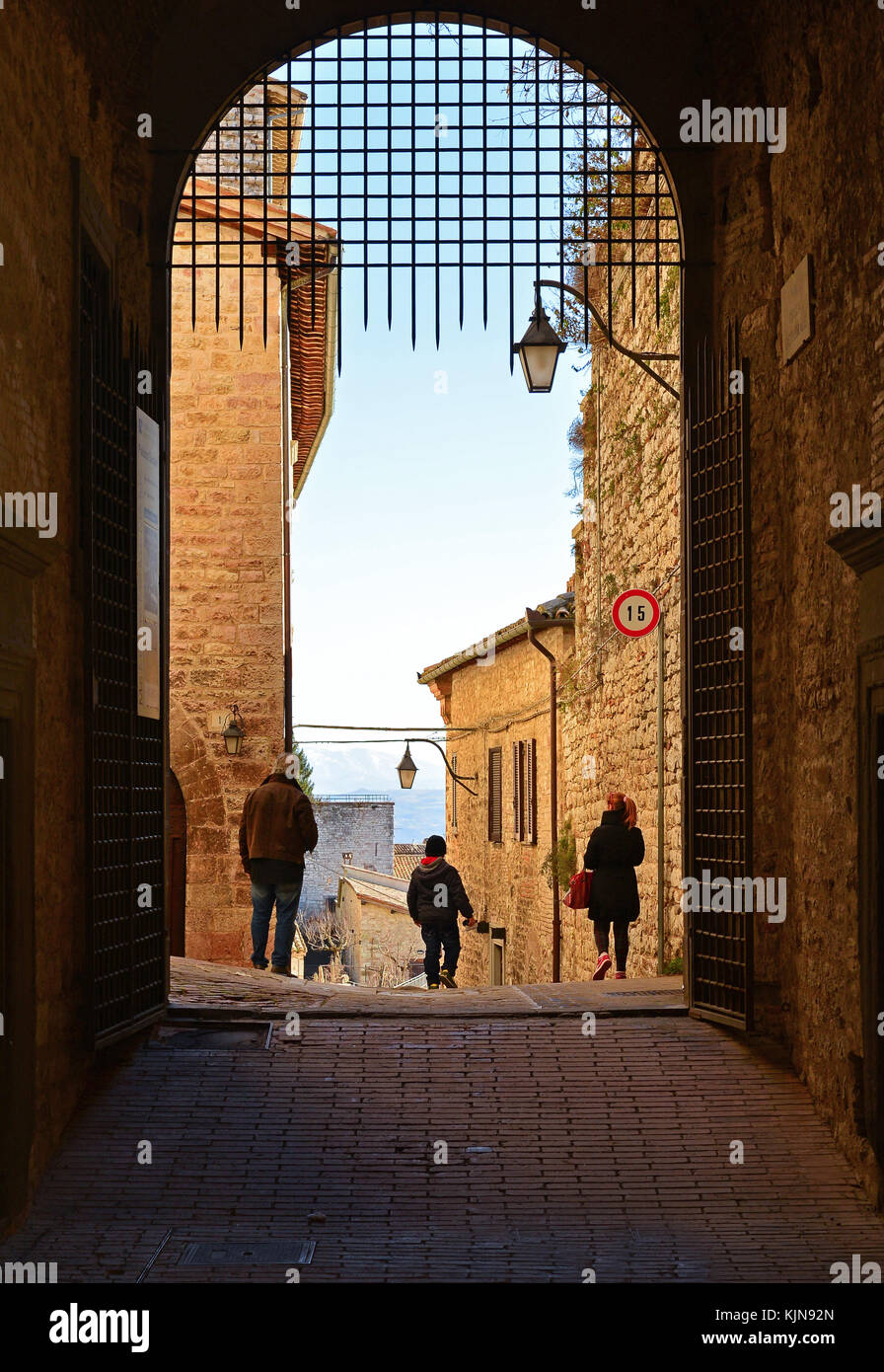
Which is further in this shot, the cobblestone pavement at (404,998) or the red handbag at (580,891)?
the red handbag at (580,891)

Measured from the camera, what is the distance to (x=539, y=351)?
823 cm

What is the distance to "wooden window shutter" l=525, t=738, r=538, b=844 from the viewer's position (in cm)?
1702

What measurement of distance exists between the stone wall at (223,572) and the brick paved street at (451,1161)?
23.8 ft

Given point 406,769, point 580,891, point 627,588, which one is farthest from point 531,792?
point 580,891

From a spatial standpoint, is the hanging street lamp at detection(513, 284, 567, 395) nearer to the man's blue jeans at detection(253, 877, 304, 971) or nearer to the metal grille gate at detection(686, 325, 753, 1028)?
the metal grille gate at detection(686, 325, 753, 1028)

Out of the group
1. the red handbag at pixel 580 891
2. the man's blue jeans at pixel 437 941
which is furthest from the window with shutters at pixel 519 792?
the red handbag at pixel 580 891

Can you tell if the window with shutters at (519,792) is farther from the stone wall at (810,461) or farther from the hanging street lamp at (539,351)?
the stone wall at (810,461)

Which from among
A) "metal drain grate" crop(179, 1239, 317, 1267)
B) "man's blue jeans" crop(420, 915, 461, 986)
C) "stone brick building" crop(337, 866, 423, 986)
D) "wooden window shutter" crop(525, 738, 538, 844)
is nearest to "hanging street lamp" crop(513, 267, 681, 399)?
"man's blue jeans" crop(420, 915, 461, 986)

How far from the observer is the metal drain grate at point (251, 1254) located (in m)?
4.87

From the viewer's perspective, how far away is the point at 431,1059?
668cm

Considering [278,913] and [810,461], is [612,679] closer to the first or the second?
[278,913]

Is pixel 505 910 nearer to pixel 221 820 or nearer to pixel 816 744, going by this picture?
pixel 221 820

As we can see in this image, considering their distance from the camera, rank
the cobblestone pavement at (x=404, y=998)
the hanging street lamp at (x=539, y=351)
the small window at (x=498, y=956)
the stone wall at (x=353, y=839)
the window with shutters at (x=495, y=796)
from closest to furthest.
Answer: the cobblestone pavement at (x=404, y=998) < the hanging street lamp at (x=539, y=351) < the small window at (x=498, y=956) < the window with shutters at (x=495, y=796) < the stone wall at (x=353, y=839)

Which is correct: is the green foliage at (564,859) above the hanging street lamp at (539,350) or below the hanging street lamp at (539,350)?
below
